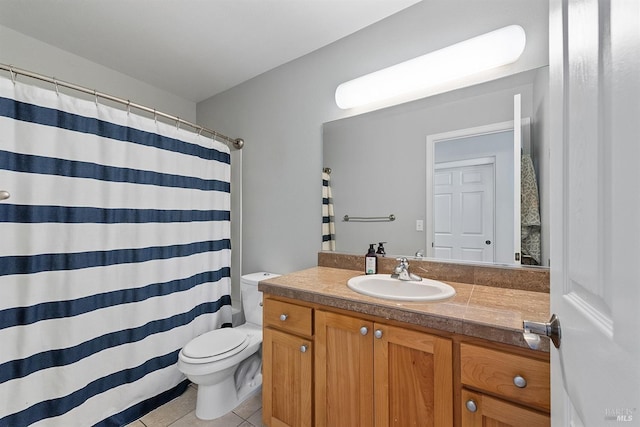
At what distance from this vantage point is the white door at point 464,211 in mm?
1364

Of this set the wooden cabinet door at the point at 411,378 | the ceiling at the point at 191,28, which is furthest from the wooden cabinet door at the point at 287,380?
the ceiling at the point at 191,28

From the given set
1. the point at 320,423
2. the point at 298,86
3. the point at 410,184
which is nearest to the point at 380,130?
the point at 410,184

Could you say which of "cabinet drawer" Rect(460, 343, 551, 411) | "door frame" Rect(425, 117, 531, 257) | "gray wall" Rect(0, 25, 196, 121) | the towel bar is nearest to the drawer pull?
"cabinet drawer" Rect(460, 343, 551, 411)

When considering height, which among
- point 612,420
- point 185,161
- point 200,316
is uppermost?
point 185,161

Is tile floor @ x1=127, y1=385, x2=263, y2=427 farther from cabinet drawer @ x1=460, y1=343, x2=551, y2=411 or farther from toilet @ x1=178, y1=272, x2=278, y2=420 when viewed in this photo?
cabinet drawer @ x1=460, y1=343, x2=551, y2=411

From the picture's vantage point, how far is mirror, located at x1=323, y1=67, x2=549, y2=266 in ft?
4.18

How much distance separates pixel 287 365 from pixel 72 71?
2.56 metres

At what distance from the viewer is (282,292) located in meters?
1.36

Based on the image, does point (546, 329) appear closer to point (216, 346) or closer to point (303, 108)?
point (216, 346)

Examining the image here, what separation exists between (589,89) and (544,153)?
1.03 meters

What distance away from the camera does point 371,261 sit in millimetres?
1601

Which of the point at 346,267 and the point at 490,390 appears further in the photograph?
the point at 346,267

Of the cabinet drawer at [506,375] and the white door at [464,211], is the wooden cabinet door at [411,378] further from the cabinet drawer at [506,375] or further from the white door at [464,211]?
the white door at [464,211]

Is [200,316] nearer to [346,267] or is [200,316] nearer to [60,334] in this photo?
[60,334]
